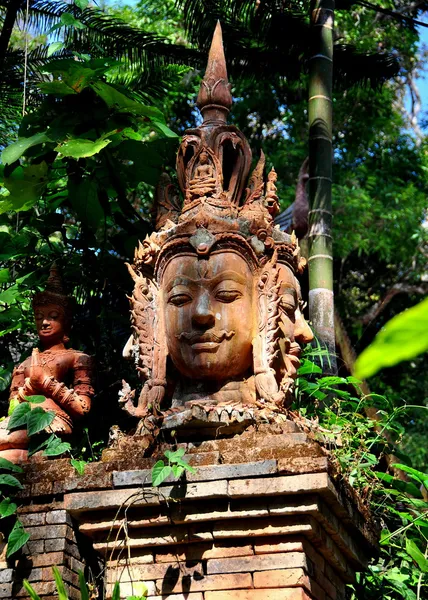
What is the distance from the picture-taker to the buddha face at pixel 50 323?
243 inches

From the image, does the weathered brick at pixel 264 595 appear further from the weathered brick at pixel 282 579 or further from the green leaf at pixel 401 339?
the green leaf at pixel 401 339

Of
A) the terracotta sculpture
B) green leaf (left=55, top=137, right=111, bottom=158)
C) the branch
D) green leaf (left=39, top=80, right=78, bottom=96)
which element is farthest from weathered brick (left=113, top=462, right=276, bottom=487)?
the branch

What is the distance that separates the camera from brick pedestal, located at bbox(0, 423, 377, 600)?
4598 mm

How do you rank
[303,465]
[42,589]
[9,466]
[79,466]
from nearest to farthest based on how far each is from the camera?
1. [303,465]
2. [42,589]
3. [79,466]
4. [9,466]

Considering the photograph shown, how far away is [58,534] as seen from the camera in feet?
16.4

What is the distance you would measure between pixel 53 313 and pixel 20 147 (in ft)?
4.18

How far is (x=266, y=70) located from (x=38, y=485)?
232 inches

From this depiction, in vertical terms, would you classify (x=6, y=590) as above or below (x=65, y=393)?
below

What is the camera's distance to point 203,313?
17.4 ft

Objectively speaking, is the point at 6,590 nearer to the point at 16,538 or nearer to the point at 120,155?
the point at 16,538

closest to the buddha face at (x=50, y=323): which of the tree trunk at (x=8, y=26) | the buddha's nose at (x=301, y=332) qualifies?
the buddha's nose at (x=301, y=332)

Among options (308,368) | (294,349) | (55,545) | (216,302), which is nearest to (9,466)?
(55,545)

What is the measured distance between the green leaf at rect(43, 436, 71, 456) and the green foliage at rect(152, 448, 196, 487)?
0.79 metres

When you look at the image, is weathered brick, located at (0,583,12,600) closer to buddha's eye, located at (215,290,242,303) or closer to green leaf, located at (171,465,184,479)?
green leaf, located at (171,465,184,479)
